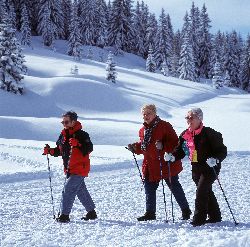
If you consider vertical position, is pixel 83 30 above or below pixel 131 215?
above

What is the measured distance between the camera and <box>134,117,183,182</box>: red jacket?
21.5 feet

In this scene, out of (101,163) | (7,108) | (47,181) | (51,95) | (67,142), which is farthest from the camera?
(51,95)

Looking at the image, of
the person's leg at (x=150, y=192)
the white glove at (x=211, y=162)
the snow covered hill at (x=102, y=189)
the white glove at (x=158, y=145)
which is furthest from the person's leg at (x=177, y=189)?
the white glove at (x=211, y=162)

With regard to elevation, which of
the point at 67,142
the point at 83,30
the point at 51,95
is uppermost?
the point at 83,30

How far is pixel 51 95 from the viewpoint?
1484 inches

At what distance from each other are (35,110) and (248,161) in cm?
2230

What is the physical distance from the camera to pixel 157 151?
665cm

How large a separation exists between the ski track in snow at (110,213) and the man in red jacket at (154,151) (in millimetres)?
342

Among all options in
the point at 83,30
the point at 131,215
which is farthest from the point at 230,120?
the point at 83,30

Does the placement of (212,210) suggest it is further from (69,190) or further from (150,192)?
(69,190)

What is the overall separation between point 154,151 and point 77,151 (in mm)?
1120

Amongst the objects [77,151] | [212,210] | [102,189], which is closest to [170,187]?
[212,210]

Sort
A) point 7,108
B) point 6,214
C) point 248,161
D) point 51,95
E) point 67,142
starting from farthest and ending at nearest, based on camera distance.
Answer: point 51,95 → point 7,108 → point 248,161 → point 6,214 → point 67,142

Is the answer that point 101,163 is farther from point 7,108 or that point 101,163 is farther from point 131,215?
point 7,108
